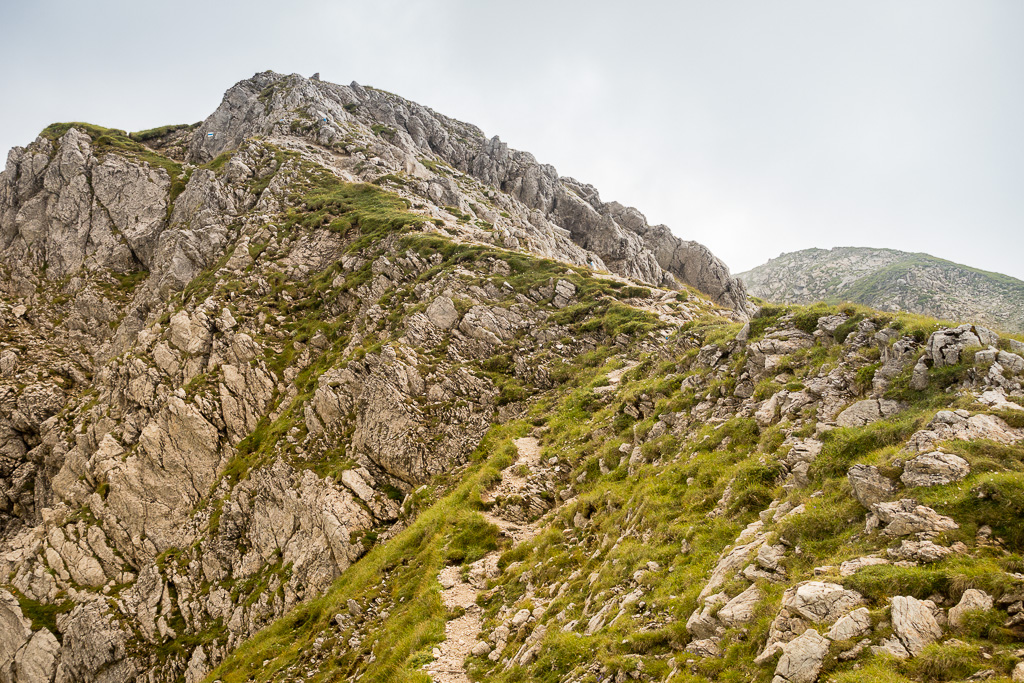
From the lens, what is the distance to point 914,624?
620cm

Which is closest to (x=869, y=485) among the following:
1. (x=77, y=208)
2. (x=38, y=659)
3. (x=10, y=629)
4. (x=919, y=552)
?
(x=919, y=552)

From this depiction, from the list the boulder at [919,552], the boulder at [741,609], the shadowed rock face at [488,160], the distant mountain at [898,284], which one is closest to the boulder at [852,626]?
the boulder at [919,552]

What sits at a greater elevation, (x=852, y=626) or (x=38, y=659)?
(x=852, y=626)

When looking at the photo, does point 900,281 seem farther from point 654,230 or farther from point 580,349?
point 580,349

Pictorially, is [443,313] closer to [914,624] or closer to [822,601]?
[822,601]

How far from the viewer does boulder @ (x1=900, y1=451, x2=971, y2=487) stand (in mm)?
8102

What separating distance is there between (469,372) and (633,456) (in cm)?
1436

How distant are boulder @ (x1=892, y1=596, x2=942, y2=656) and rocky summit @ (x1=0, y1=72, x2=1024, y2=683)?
0.03m

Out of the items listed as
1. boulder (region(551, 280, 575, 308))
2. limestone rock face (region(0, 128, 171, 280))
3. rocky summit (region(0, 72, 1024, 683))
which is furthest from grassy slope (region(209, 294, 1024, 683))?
limestone rock face (region(0, 128, 171, 280))

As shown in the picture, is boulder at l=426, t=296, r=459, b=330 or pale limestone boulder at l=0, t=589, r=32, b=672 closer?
pale limestone boulder at l=0, t=589, r=32, b=672

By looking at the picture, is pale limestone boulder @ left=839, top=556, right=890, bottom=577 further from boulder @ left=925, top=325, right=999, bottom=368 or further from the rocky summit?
boulder @ left=925, top=325, right=999, bottom=368

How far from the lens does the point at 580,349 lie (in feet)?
104

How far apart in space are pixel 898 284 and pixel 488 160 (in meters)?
108

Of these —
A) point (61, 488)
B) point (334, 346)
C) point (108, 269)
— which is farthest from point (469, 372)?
point (108, 269)
